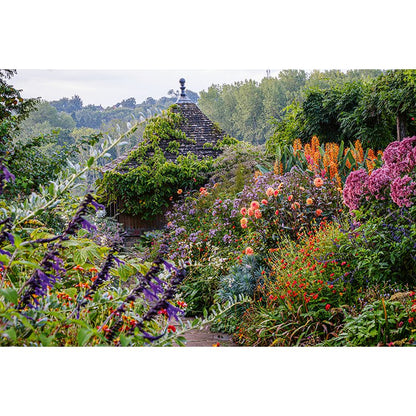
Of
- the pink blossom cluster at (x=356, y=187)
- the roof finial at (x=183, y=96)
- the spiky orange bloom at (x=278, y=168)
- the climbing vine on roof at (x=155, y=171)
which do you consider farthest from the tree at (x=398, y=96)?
the climbing vine on roof at (x=155, y=171)

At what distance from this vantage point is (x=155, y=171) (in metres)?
5.25

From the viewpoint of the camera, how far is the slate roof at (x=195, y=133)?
5052mm

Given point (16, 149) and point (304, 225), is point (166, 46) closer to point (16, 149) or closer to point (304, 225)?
point (16, 149)

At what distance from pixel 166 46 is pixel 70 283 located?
2135 mm

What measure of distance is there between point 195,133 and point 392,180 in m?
2.41

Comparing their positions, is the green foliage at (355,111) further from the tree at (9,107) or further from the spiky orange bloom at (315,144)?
the tree at (9,107)

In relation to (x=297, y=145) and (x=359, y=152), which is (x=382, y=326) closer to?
(x=359, y=152)

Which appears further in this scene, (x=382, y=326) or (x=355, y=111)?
(x=355, y=111)

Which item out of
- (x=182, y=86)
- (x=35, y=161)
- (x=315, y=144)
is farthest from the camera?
(x=315, y=144)

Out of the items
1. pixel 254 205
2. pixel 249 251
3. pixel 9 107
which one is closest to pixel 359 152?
pixel 254 205

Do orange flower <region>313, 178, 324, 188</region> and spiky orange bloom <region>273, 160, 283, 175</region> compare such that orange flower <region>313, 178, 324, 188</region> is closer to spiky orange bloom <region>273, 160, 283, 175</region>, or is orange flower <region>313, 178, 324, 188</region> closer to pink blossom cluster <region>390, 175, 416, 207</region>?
spiky orange bloom <region>273, 160, 283, 175</region>

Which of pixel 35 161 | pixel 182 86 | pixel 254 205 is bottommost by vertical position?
pixel 254 205

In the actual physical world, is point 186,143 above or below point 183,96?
below

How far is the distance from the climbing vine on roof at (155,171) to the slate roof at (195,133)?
35 mm
